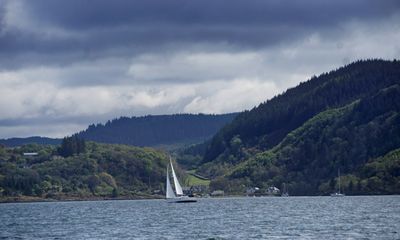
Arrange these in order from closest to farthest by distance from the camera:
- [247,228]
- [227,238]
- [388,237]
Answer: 1. [388,237]
2. [227,238]
3. [247,228]

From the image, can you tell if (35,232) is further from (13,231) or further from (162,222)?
(162,222)

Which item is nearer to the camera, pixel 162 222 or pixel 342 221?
pixel 342 221

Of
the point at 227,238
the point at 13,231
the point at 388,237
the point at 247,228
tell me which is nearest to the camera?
the point at 388,237

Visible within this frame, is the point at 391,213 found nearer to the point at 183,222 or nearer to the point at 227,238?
the point at 183,222

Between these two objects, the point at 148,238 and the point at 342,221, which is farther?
the point at 342,221

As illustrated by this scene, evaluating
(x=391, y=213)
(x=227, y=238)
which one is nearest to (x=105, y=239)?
(x=227, y=238)

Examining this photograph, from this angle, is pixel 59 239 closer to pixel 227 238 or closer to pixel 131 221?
pixel 227 238

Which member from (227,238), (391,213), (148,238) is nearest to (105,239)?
(148,238)

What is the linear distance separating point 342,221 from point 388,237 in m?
32.9

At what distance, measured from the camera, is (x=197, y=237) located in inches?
4412

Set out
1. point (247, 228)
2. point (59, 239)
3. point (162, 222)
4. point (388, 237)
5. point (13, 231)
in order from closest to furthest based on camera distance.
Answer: point (388, 237), point (59, 239), point (247, 228), point (13, 231), point (162, 222)

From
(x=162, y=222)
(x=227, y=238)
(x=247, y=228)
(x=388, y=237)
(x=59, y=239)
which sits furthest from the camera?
(x=162, y=222)

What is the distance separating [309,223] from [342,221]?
5894 mm

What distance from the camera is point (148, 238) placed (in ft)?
370
